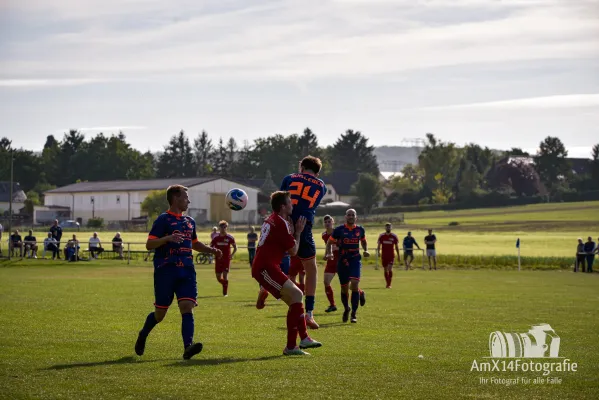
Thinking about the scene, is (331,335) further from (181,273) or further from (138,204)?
(138,204)

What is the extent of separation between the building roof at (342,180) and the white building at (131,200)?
148ft

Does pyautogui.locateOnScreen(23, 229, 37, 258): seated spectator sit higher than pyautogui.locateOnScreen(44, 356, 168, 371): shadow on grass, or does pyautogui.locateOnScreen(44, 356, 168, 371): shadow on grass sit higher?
pyautogui.locateOnScreen(23, 229, 37, 258): seated spectator

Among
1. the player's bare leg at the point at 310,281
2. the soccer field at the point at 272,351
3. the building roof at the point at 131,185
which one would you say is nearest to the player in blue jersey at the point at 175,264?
the soccer field at the point at 272,351

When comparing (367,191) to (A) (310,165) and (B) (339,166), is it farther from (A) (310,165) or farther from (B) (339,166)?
(A) (310,165)

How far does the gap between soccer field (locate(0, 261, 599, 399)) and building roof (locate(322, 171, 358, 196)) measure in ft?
450

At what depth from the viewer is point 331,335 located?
47.0 feet

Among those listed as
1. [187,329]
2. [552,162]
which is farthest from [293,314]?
[552,162]

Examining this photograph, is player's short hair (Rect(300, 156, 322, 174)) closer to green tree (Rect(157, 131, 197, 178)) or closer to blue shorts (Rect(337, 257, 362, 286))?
blue shorts (Rect(337, 257, 362, 286))

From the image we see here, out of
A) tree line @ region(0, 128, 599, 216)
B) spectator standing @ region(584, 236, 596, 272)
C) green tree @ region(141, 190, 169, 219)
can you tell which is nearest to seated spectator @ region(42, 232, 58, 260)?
spectator standing @ region(584, 236, 596, 272)

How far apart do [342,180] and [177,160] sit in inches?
1341

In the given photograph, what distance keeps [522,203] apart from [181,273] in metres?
114

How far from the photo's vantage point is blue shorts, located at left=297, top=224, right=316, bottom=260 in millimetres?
13797

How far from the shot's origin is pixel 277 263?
11352 mm

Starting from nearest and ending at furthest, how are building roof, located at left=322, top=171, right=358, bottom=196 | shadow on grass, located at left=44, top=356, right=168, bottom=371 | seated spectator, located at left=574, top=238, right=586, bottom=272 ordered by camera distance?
1. shadow on grass, located at left=44, top=356, right=168, bottom=371
2. seated spectator, located at left=574, top=238, right=586, bottom=272
3. building roof, located at left=322, top=171, right=358, bottom=196
